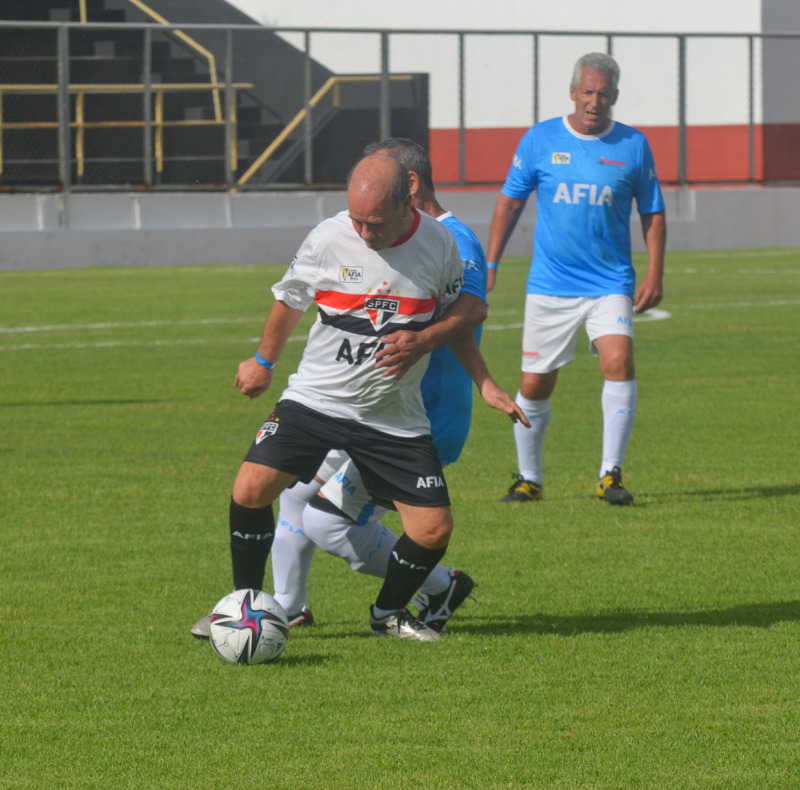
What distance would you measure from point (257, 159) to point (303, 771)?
77.1 feet

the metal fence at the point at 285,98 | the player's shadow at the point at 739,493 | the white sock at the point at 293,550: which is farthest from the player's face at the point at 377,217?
the metal fence at the point at 285,98

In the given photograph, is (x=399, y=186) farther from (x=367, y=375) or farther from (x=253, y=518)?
(x=253, y=518)

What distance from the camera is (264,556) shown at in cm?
532

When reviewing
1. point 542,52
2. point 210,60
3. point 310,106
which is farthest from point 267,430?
point 542,52

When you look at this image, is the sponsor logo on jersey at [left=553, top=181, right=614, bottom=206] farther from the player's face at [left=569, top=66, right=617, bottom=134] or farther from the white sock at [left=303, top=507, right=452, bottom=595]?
the white sock at [left=303, top=507, right=452, bottom=595]

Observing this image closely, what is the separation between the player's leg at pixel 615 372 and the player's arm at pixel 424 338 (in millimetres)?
3012

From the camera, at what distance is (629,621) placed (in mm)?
5695

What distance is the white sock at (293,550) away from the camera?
5.64 meters

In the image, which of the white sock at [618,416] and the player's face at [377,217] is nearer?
the player's face at [377,217]

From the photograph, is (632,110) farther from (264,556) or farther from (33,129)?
(264,556)

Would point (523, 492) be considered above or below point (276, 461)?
below

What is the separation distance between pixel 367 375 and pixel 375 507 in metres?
0.67

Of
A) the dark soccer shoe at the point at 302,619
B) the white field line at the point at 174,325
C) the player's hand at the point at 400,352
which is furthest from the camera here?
the white field line at the point at 174,325

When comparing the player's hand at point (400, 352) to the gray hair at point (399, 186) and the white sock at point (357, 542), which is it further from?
the white sock at point (357, 542)
